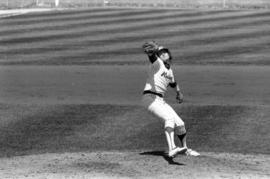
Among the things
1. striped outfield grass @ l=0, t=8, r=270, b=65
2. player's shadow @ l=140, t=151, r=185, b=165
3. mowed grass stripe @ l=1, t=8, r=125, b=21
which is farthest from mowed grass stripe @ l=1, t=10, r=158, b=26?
player's shadow @ l=140, t=151, r=185, b=165

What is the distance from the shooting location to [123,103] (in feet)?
54.2

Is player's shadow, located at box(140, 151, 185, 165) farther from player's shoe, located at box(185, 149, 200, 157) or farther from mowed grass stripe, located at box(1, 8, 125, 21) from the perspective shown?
mowed grass stripe, located at box(1, 8, 125, 21)

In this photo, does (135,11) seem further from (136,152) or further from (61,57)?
(136,152)

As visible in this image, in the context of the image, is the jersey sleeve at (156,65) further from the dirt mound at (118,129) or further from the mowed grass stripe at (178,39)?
the mowed grass stripe at (178,39)

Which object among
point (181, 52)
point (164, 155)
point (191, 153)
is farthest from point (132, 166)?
point (181, 52)

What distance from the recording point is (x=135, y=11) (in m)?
42.4

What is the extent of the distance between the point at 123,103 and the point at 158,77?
210 inches

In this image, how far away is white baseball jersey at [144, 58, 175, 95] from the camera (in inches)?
442

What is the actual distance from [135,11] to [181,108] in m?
26.7

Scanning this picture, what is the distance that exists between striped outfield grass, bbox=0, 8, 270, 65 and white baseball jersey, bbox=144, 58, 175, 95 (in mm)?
Answer: 11754

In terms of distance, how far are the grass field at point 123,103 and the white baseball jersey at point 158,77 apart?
106cm

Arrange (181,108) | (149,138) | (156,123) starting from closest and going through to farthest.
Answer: (149,138)
(156,123)
(181,108)

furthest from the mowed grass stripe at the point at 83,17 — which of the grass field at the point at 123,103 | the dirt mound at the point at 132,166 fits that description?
the dirt mound at the point at 132,166

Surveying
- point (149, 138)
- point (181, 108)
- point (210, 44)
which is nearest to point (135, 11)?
point (210, 44)
